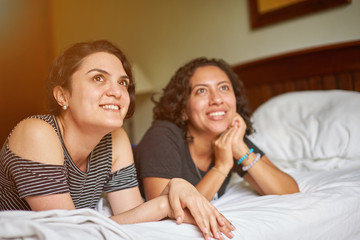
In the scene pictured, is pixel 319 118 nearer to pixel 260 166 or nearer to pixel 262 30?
pixel 260 166

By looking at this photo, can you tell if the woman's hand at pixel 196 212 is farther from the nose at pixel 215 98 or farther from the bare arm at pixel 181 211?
the nose at pixel 215 98

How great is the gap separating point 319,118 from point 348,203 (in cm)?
60

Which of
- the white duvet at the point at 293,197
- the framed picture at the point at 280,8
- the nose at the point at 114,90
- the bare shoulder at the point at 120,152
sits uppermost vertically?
the framed picture at the point at 280,8

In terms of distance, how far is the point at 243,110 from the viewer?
1.47m

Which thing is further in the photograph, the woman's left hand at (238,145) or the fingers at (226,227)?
the woman's left hand at (238,145)

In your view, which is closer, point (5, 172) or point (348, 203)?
point (5, 172)

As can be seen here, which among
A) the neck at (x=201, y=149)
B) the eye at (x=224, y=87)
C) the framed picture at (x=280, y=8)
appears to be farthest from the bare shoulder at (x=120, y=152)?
the framed picture at (x=280, y=8)

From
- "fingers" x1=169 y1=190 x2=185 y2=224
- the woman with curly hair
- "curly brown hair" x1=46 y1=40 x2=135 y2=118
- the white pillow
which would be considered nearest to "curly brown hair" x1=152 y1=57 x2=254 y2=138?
the woman with curly hair

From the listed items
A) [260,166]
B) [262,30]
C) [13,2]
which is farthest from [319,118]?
[13,2]

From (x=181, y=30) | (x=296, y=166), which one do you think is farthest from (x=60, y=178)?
(x=181, y=30)

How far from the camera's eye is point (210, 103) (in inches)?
49.5

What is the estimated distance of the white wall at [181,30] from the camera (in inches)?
70.9

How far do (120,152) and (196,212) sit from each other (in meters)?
0.37

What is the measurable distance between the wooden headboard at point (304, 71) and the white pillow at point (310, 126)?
0.15 meters
